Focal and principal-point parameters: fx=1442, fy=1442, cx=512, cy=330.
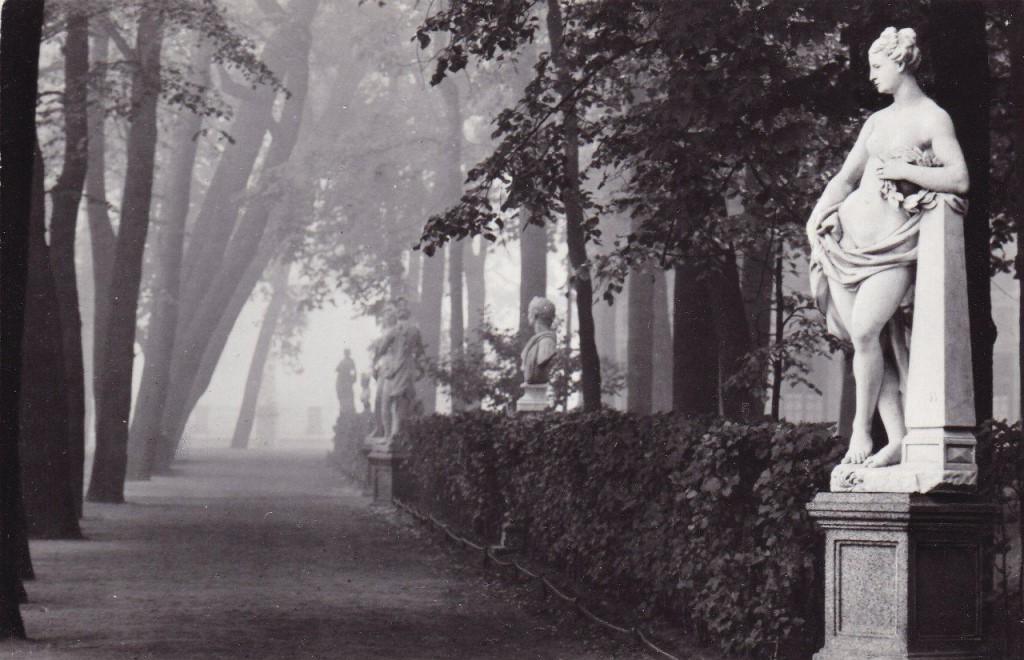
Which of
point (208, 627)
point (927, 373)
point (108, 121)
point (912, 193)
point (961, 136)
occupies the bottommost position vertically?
point (208, 627)

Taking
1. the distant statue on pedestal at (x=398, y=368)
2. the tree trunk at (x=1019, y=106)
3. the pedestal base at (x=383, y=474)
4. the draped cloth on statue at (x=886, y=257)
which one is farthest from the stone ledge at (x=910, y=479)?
the distant statue on pedestal at (x=398, y=368)

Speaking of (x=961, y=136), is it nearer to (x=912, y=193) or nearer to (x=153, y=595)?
(x=912, y=193)

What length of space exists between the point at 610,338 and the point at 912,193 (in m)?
34.3

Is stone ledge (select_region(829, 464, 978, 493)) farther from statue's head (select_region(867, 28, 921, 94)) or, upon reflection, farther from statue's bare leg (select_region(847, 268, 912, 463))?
statue's head (select_region(867, 28, 921, 94))

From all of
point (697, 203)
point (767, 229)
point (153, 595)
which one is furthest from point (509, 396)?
point (153, 595)

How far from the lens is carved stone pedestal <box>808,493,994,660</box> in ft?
20.5

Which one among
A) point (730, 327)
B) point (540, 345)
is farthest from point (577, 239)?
point (540, 345)

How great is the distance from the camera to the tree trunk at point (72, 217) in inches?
699

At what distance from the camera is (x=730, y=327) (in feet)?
50.1

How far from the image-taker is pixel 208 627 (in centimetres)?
988

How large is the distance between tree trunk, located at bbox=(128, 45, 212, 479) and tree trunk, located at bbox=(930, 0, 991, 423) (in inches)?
887

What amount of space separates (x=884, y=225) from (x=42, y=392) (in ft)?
36.3

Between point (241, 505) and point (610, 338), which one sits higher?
point (610, 338)

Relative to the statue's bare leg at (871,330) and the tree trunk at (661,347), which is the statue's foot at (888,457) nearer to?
the statue's bare leg at (871,330)
